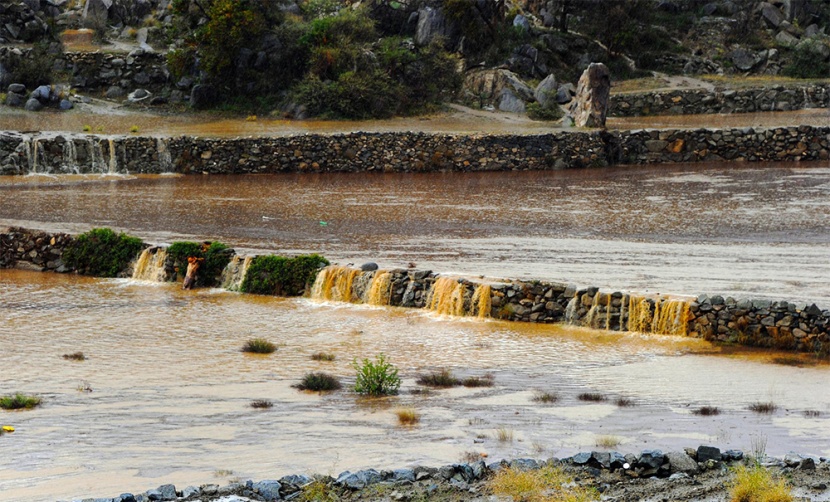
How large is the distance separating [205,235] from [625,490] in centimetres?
1802

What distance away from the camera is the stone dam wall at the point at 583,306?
712 inches

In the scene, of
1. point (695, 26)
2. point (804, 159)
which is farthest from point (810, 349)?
point (695, 26)

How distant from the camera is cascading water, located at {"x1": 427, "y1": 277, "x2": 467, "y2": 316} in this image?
20922 millimetres

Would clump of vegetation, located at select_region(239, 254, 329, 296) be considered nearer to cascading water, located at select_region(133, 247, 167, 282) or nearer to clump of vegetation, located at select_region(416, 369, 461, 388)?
cascading water, located at select_region(133, 247, 167, 282)

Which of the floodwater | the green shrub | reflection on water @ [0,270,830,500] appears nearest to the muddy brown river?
reflection on water @ [0,270,830,500]

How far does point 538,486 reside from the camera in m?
11.2

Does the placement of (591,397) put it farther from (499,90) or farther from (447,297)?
(499,90)

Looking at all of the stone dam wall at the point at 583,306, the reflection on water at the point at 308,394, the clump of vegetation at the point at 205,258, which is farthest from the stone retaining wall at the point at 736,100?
the reflection on water at the point at 308,394

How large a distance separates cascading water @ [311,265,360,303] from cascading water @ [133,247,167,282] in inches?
163

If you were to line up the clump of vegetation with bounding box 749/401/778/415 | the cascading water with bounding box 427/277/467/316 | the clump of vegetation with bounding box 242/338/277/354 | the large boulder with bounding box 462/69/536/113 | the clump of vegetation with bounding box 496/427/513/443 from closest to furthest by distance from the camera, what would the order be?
the clump of vegetation with bounding box 496/427/513/443
the clump of vegetation with bounding box 749/401/778/415
the clump of vegetation with bounding box 242/338/277/354
the cascading water with bounding box 427/277/467/316
the large boulder with bounding box 462/69/536/113

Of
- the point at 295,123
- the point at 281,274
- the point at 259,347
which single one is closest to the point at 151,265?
the point at 281,274

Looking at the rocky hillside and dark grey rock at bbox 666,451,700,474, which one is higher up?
the rocky hillside

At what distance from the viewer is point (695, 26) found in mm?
62875

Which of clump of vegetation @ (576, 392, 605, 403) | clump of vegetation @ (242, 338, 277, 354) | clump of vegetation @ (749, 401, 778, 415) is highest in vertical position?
clump of vegetation @ (749, 401, 778, 415)
